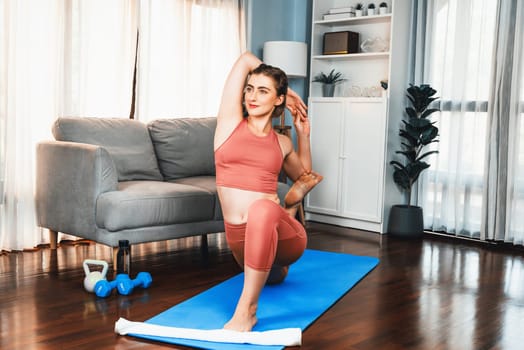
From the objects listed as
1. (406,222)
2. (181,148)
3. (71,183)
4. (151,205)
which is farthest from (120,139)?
(406,222)

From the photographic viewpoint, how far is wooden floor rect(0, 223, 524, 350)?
2436mm

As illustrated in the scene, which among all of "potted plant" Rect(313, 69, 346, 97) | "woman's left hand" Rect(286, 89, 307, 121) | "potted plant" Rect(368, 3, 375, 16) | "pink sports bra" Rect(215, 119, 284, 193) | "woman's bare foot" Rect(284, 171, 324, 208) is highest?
"potted plant" Rect(368, 3, 375, 16)

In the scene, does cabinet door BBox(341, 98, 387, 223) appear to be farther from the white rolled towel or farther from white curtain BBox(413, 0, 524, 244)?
the white rolled towel

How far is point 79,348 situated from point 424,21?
394cm

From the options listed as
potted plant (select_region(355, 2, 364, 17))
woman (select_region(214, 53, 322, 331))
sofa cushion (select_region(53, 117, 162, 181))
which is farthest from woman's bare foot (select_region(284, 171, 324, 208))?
potted plant (select_region(355, 2, 364, 17))

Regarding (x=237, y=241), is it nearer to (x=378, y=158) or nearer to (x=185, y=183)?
(x=185, y=183)

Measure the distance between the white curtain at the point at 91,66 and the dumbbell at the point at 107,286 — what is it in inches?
46.9

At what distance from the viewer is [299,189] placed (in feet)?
9.85

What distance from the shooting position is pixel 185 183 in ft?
12.9

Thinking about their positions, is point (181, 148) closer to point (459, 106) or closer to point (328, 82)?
point (328, 82)

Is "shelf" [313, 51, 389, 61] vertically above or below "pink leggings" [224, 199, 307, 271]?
above

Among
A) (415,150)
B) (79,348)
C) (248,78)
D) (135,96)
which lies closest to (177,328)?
(79,348)

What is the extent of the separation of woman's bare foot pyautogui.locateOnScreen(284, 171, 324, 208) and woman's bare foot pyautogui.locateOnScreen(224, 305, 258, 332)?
0.70 metres

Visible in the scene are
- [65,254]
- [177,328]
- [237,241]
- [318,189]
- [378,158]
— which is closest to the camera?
[177,328]
